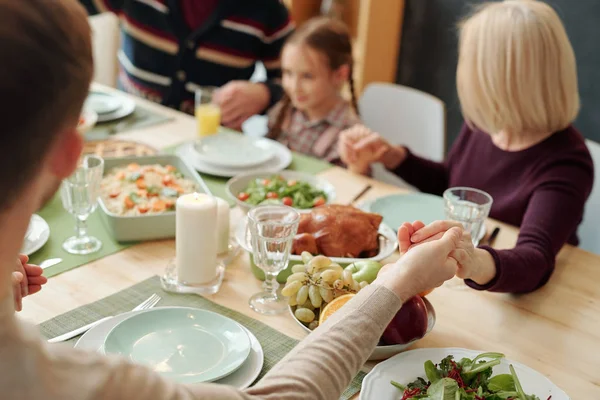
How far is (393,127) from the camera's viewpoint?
265 cm

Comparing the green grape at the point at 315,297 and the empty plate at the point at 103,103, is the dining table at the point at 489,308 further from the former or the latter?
the empty plate at the point at 103,103

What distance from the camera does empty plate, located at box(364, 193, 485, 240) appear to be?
1586 millimetres

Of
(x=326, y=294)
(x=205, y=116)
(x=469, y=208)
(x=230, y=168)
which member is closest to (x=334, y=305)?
(x=326, y=294)

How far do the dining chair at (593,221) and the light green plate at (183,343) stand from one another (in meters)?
1.28

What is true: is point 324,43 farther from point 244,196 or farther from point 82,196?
point 82,196

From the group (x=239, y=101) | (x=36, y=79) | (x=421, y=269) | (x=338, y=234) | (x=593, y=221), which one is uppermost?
(x=36, y=79)

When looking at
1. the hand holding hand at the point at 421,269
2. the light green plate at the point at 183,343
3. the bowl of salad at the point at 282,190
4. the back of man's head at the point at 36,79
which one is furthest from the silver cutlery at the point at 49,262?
the back of man's head at the point at 36,79

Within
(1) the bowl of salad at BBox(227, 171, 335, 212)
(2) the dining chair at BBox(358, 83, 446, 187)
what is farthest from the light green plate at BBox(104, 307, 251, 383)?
(2) the dining chair at BBox(358, 83, 446, 187)

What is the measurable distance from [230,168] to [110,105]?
620 mm

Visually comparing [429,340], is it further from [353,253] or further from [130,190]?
[130,190]

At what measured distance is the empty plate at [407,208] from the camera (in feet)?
5.20

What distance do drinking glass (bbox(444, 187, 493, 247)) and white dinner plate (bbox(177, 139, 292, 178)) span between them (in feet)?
1.66

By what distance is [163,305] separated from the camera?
1.19 metres

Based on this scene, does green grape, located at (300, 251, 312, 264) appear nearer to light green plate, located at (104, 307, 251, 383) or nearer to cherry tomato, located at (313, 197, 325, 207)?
light green plate, located at (104, 307, 251, 383)
